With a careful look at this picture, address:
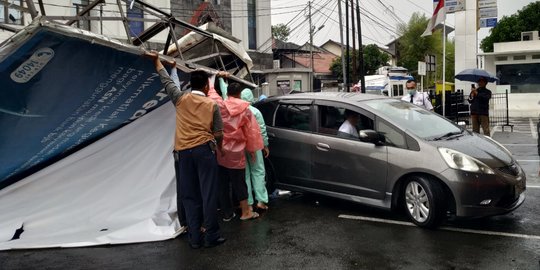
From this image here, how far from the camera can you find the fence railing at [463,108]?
16.9 m

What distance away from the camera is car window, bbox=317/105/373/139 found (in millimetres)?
6113

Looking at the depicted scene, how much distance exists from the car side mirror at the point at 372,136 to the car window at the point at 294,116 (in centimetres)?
102

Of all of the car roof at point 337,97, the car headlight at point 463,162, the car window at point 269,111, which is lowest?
the car headlight at point 463,162

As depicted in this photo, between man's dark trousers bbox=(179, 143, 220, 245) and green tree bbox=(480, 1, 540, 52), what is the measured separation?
1644 inches

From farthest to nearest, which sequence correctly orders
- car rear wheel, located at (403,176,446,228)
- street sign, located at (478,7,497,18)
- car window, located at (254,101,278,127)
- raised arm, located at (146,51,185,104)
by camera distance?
street sign, located at (478,7,497,18), car window, located at (254,101,278,127), car rear wheel, located at (403,176,446,228), raised arm, located at (146,51,185,104)

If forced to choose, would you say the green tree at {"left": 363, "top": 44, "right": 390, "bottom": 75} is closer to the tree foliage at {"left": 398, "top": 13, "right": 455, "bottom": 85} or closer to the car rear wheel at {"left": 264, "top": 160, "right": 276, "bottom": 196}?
the tree foliage at {"left": 398, "top": 13, "right": 455, "bottom": 85}

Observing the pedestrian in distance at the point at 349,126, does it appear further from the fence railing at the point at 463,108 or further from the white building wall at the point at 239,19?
the white building wall at the point at 239,19

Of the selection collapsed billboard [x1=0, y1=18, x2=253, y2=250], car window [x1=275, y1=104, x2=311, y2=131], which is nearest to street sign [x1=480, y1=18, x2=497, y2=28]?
car window [x1=275, y1=104, x2=311, y2=131]

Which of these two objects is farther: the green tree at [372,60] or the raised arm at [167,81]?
the green tree at [372,60]

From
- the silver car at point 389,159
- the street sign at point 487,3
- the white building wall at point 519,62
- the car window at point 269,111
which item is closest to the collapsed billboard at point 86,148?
the car window at point 269,111

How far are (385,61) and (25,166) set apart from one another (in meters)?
51.1

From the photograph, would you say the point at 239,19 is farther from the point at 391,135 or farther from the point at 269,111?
the point at 391,135

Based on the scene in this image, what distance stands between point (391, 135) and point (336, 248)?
5.27 ft

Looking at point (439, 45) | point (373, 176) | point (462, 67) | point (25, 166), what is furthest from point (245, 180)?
point (439, 45)
